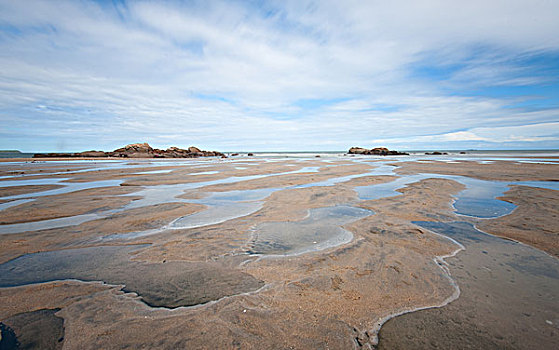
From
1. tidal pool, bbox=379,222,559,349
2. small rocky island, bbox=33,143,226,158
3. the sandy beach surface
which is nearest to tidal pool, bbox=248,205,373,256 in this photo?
the sandy beach surface

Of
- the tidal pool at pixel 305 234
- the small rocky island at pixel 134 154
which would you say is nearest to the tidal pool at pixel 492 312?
the tidal pool at pixel 305 234

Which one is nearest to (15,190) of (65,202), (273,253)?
(65,202)

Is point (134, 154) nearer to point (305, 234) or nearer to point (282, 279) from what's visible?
point (305, 234)

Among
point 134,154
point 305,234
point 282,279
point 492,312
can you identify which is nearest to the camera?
point 492,312

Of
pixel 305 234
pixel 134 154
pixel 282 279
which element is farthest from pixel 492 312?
pixel 134 154

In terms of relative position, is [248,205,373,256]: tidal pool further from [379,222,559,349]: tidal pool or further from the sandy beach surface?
[379,222,559,349]: tidal pool

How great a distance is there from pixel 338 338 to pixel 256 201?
8155 mm

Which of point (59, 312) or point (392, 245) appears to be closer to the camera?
point (59, 312)

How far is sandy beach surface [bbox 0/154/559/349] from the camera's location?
2.91 m

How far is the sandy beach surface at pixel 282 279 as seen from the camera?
2905mm

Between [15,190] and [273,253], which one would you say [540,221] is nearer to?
[273,253]

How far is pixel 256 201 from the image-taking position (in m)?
10.8

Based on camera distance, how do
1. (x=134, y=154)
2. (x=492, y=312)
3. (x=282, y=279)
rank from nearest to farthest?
(x=492, y=312), (x=282, y=279), (x=134, y=154)

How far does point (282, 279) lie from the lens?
164 inches
